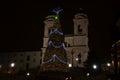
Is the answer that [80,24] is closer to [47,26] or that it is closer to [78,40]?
[78,40]

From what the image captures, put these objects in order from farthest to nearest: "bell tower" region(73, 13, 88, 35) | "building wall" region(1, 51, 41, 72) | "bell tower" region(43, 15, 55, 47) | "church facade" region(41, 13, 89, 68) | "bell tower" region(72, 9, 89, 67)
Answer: "building wall" region(1, 51, 41, 72) → "bell tower" region(43, 15, 55, 47) → "bell tower" region(73, 13, 88, 35) → "church facade" region(41, 13, 89, 68) → "bell tower" region(72, 9, 89, 67)

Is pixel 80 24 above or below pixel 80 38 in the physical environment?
above

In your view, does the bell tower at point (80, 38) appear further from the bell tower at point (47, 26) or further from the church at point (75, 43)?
the bell tower at point (47, 26)

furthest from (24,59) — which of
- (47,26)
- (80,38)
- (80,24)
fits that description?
(80,24)

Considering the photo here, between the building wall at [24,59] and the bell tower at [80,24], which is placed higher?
the bell tower at [80,24]

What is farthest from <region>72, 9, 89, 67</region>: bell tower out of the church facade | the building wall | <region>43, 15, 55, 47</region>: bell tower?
the building wall

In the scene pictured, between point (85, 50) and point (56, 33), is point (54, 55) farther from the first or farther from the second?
point (85, 50)

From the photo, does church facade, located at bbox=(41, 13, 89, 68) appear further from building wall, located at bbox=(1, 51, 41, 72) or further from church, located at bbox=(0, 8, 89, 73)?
building wall, located at bbox=(1, 51, 41, 72)

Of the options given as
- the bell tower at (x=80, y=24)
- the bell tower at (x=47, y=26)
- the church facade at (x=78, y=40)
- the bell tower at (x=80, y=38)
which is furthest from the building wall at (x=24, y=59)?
the bell tower at (x=80, y=24)

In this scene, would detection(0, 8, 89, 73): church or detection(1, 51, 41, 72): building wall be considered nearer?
detection(0, 8, 89, 73): church

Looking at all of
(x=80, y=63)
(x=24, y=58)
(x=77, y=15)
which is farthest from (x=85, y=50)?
(x=24, y=58)

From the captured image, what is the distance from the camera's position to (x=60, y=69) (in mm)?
40219

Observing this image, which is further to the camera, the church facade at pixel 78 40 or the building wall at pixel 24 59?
the building wall at pixel 24 59

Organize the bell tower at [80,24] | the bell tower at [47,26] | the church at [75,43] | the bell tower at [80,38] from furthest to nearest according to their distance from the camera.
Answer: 1. the bell tower at [47,26]
2. the bell tower at [80,24]
3. the bell tower at [80,38]
4. the church at [75,43]
